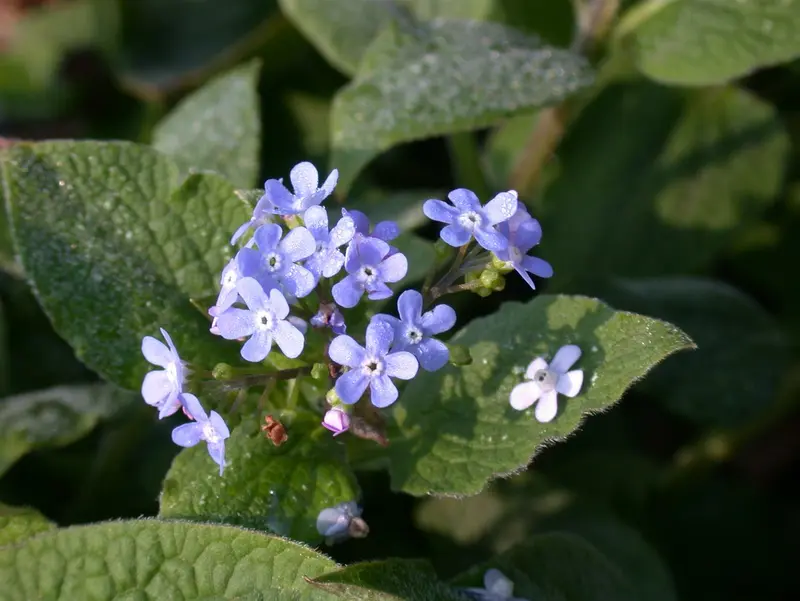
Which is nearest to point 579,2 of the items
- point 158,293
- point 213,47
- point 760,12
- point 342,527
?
point 760,12

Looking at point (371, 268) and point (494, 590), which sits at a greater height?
point (371, 268)

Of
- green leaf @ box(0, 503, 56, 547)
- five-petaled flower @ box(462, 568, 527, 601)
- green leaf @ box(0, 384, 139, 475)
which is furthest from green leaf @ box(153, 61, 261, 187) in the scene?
five-petaled flower @ box(462, 568, 527, 601)

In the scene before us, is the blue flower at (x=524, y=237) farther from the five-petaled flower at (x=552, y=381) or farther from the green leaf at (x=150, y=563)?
the green leaf at (x=150, y=563)

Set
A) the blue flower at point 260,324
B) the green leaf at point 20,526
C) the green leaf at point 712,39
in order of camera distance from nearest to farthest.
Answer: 1. the blue flower at point 260,324
2. the green leaf at point 20,526
3. the green leaf at point 712,39

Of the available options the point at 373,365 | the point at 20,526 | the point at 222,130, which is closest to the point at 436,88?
the point at 222,130

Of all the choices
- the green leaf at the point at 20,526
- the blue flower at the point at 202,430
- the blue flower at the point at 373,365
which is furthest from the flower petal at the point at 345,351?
the green leaf at the point at 20,526

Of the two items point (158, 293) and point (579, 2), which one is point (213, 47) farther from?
point (158, 293)

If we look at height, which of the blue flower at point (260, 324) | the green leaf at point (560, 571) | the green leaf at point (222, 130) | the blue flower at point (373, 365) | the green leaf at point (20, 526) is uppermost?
the blue flower at point (260, 324)

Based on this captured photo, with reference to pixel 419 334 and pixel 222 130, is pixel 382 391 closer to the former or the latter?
pixel 419 334
